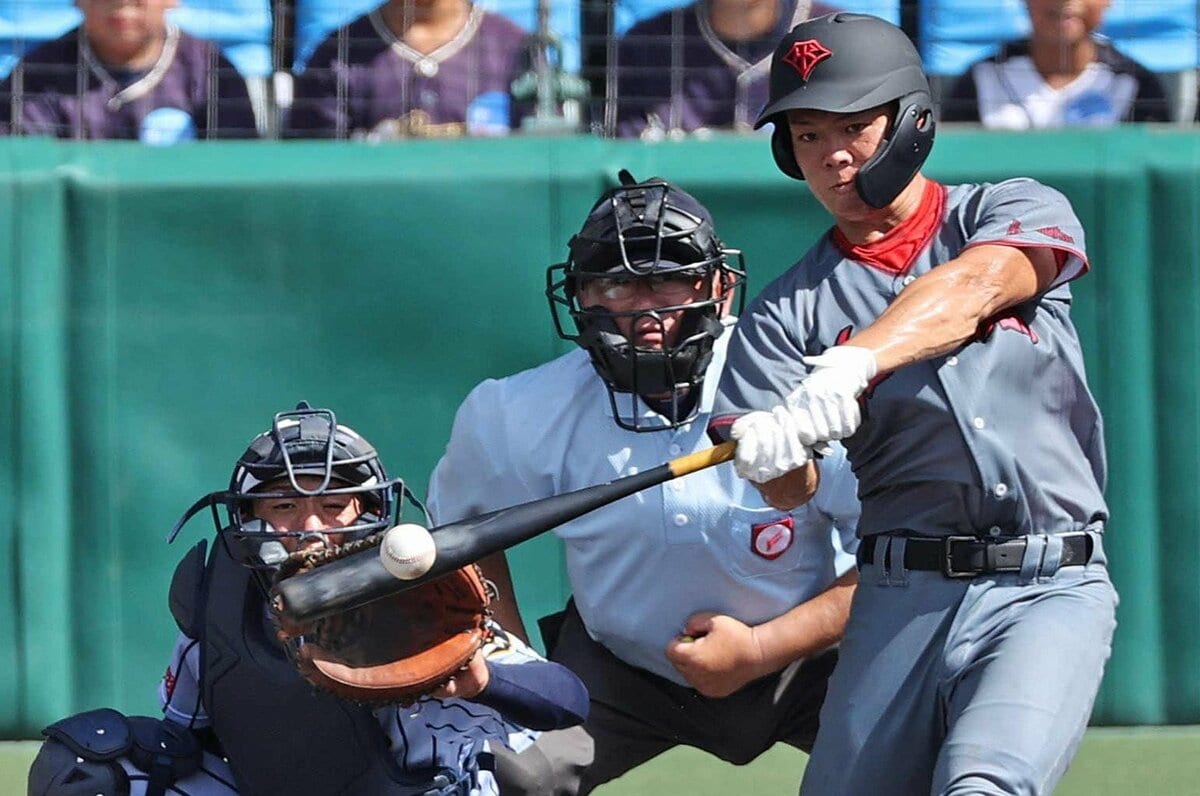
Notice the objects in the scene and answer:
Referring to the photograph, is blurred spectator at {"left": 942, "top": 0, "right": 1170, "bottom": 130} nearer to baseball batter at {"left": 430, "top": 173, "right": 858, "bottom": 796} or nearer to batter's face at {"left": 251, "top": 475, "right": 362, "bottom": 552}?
baseball batter at {"left": 430, "top": 173, "right": 858, "bottom": 796}

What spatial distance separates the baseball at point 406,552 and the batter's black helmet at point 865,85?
966 millimetres

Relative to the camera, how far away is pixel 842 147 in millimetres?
3367

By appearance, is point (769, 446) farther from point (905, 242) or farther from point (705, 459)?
point (905, 242)

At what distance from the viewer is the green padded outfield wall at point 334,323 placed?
530cm

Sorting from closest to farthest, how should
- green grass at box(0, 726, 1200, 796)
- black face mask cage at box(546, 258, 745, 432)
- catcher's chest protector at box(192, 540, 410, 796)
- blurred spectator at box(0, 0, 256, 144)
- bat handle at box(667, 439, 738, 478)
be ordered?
bat handle at box(667, 439, 738, 478)
catcher's chest protector at box(192, 540, 410, 796)
black face mask cage at box(546, 258, 745, 432)
green grass at box(0, 726, 1200, 796)
blurred spectator at box(0, 0, 256, 144)

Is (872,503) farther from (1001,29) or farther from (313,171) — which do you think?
(1001,29)

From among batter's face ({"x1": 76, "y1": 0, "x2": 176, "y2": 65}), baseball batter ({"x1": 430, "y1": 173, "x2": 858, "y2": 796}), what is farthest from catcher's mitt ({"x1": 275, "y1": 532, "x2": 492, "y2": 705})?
batter's face ({"x1": 76, "y1": 0, "x2": 176, "y2": 65})

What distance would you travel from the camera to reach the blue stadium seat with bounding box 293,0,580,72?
593 cm

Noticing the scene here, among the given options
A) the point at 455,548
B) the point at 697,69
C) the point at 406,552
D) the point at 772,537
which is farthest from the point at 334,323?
the point at 406,552

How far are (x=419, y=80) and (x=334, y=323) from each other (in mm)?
983

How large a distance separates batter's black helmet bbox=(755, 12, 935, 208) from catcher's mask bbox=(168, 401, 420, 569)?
93cm

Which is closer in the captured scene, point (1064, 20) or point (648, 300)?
point (648, 300)

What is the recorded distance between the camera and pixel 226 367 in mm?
5406

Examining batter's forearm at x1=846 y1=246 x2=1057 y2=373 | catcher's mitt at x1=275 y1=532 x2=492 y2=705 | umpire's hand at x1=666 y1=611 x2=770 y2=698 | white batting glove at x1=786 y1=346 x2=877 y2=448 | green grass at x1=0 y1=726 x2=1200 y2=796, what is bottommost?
green grass at x1=0 y1=726 x2=1200 y2=796
